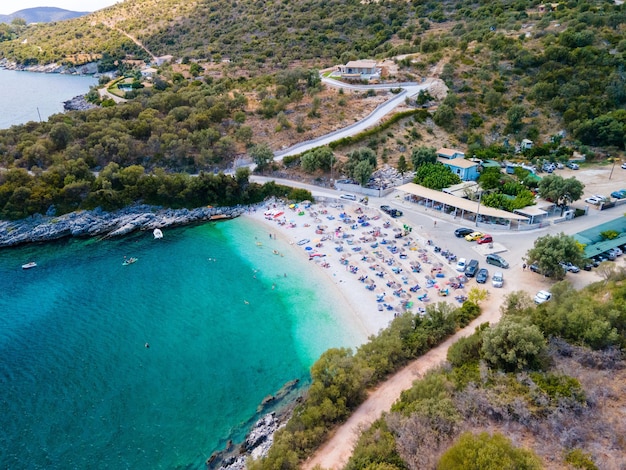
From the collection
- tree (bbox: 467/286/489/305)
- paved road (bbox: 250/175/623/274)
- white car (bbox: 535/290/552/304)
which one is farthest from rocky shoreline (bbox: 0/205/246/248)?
white car (bbox: 535/290/552/304)

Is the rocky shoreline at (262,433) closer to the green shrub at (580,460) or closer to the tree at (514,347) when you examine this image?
the tree at (514,347)

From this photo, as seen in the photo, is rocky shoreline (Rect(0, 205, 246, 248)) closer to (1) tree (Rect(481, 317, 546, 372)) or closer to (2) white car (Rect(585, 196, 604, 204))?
(1) tree (Rect(481, 317, 546, 372))

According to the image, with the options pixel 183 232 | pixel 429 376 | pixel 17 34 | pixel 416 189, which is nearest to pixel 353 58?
pixel 416 189

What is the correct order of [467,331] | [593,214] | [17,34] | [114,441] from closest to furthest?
[114,441] → [467,331] → [593,214] → [17,34]

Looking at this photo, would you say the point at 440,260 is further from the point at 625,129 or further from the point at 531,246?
the point at 625,129

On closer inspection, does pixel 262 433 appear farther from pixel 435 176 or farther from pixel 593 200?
pixel 593 200

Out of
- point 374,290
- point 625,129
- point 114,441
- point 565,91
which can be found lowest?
point 114,441
